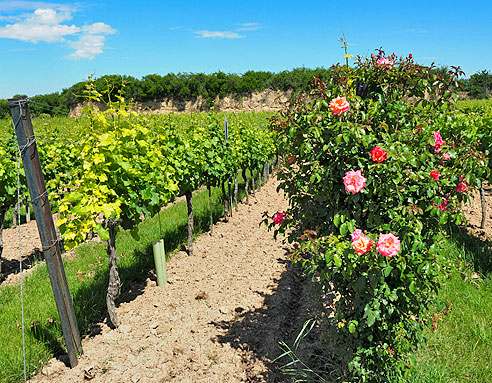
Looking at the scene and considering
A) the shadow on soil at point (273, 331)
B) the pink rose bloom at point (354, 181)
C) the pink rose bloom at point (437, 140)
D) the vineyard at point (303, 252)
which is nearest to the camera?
the pink rose bloom at point (354, 181)

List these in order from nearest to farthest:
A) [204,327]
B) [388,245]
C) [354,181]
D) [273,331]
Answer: [388,245]
[354,181]
[273,331]
[204,327]

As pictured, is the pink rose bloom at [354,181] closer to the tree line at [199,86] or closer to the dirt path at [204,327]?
the dirt path at [204,327]

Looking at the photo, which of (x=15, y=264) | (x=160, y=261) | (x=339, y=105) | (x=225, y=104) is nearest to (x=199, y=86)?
(x=225, y=104)

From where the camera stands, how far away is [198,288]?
17.4 feet

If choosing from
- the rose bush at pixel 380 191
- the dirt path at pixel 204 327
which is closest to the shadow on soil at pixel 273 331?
the dirt path at pixel 204 327

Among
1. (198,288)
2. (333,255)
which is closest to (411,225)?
(333,255)

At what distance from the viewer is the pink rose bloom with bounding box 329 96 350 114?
2.51 m

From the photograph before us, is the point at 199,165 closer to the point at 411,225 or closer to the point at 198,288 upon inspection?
the point at 198,288

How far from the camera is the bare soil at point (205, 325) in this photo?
3.60 m

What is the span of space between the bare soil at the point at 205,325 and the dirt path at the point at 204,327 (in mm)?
10

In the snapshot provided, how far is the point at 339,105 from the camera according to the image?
2514 millimetres

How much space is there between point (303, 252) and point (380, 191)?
0.69m

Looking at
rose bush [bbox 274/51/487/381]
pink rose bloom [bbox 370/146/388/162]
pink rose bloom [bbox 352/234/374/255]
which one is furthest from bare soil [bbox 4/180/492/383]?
pink rose bloom [bbox 370/146/388/162]

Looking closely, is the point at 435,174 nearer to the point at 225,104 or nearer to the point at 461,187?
the point at 461,187
